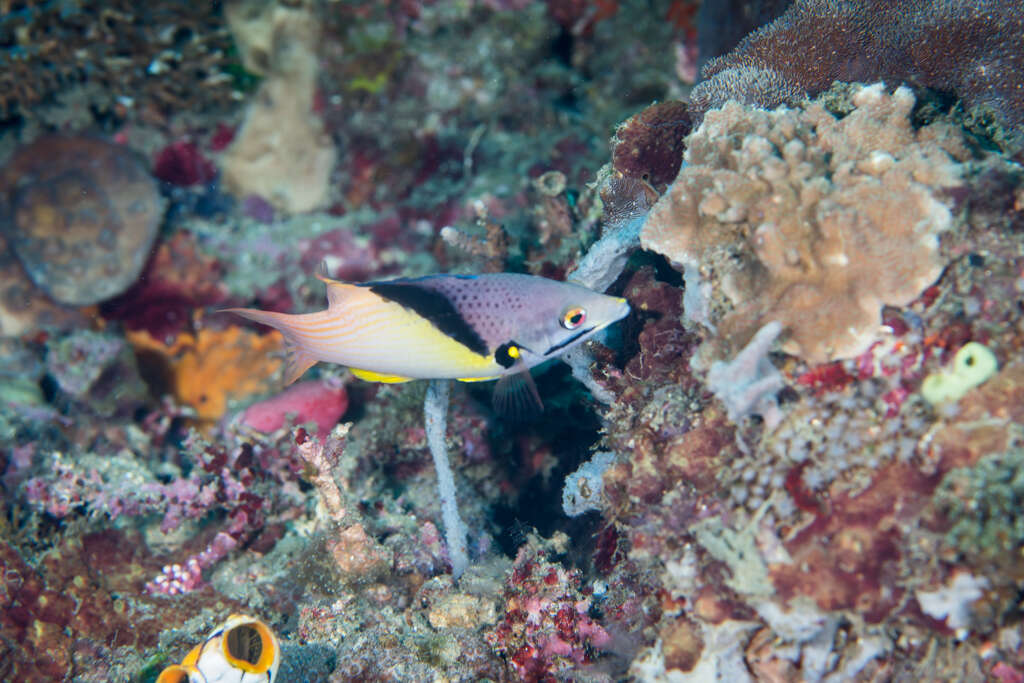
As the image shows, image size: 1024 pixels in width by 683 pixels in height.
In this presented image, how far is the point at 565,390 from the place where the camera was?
14.8 feet

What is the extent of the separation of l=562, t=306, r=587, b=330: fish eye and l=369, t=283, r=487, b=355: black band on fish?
0.39 m

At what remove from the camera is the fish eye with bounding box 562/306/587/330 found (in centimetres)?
268

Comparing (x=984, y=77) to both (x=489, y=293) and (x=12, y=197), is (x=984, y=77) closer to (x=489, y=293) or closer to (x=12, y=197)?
(x=489, y=293)

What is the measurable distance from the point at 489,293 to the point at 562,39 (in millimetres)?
7155

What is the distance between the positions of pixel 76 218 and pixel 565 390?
628cm

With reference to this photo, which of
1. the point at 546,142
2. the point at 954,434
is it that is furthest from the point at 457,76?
the point at 954,434

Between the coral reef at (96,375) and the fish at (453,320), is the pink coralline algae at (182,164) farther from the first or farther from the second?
the fish at (453,320)

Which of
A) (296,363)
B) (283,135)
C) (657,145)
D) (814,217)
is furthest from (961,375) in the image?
(283,135)

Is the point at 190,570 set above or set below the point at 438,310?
below

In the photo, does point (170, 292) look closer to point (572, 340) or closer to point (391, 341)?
point (391, 341)

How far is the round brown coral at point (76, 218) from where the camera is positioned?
6762 millimetres

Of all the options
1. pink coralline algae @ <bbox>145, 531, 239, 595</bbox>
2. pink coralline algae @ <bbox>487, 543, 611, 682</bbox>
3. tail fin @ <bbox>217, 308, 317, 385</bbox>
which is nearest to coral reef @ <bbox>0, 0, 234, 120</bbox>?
pink coralline algae @ <bbox>145, 531, 239, 595</bbox>

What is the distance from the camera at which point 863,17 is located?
12.4 feet

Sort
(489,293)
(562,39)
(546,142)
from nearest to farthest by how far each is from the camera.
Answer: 1. (489,293)
2. (546,142)
3. (562,39)
